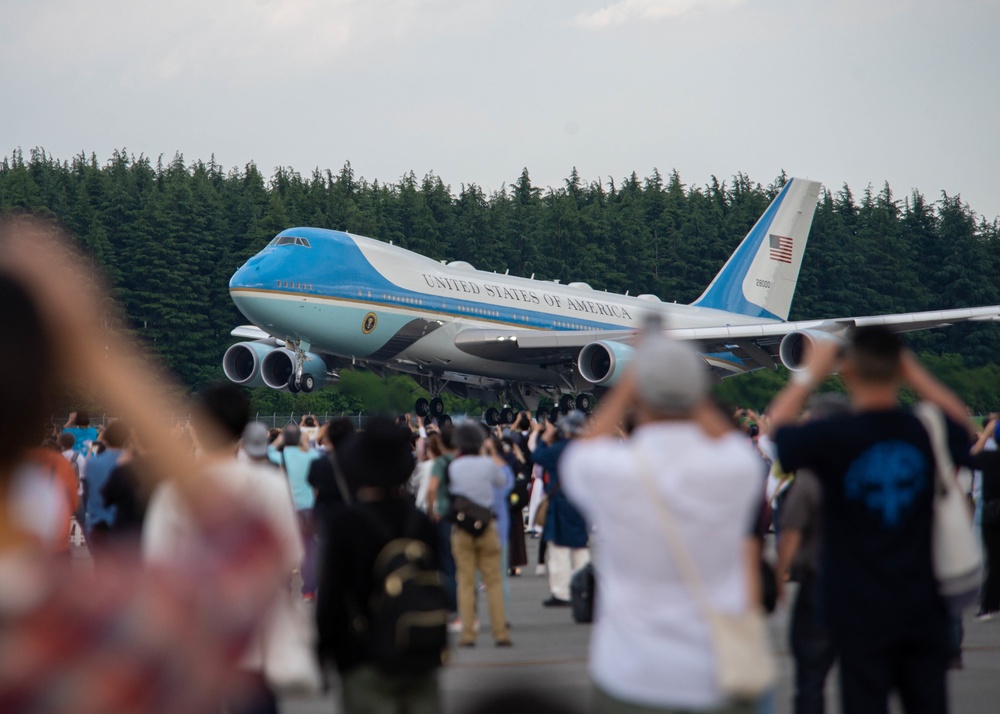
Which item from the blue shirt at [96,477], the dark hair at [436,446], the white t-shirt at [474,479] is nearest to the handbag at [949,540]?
the white t-shirt at [474,479]

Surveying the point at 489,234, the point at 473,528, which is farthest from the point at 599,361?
the point at 489,234

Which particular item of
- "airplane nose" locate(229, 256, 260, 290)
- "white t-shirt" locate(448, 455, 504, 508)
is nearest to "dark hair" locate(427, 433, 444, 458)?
"white t-shirt" locate(448, 455, 504, 508)

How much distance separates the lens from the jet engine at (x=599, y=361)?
100 ft

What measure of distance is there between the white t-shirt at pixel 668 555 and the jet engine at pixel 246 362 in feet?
90.1

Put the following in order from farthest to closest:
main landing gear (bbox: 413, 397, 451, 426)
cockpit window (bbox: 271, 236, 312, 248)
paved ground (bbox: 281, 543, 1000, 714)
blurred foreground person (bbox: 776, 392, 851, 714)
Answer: main landing gear (bbox: 413, 397, 451, 426) → cockpit window (bbox: 271, 236, 312, 248) → paved ground (bbox: 281, 543, 1000, 714) → blurred foreground person (bbox: 776, 392, 851, 714)

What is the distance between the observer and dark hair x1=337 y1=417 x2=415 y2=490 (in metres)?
4.59

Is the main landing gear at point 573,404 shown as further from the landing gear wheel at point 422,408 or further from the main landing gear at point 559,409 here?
the landing gear wheel at point 422,408

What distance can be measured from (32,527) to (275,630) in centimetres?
157

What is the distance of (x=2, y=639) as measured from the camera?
1.58 meters

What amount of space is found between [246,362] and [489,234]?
160 ft

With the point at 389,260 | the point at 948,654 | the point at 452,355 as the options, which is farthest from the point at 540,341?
the point at 948,654

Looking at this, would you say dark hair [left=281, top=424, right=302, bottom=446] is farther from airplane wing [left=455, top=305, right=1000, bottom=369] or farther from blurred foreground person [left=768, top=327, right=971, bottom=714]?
airplane wing [left=455, top=305, right=1000, bottom=369]

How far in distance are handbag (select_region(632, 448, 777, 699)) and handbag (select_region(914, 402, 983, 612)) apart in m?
1.44

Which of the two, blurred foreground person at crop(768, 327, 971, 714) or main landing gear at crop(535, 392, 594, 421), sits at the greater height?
main landing gear at crop(535, 392, 594, 421)
